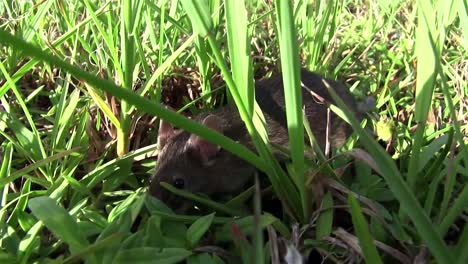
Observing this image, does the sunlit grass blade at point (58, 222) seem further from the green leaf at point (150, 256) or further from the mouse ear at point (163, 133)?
the mouse ear at point (163, 133)

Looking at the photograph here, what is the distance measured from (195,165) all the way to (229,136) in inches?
10.1

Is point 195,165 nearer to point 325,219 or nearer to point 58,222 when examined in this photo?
point 325,219

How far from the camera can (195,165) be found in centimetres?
284

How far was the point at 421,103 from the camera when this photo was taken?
1539 millimetres

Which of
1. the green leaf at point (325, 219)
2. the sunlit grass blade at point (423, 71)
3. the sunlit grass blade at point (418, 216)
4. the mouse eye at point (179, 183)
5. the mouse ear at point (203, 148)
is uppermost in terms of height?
the sunlit grass blade at point (423, 71)

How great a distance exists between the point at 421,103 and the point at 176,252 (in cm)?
83

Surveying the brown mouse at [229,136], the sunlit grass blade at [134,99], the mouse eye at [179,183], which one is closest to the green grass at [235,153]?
the sunlit grass blade at [134,99]

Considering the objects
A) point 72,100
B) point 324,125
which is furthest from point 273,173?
point 324,125

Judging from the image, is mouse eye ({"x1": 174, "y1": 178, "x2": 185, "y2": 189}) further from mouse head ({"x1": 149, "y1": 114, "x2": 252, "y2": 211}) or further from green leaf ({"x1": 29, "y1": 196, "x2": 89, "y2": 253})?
green leaf ({"x1": 29, "y1": 196, "x2": 89, "y2": 253})

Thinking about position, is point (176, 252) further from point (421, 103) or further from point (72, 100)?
point (72, 100)

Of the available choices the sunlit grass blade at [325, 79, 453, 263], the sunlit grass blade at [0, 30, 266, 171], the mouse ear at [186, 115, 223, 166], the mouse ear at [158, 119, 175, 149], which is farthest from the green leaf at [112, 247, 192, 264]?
the mouse ear at [186, 115, 223, 166]

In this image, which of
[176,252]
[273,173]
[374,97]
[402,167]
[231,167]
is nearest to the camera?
[176,252]

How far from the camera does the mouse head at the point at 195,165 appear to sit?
241 cm

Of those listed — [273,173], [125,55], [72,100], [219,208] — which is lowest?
[219,208]
